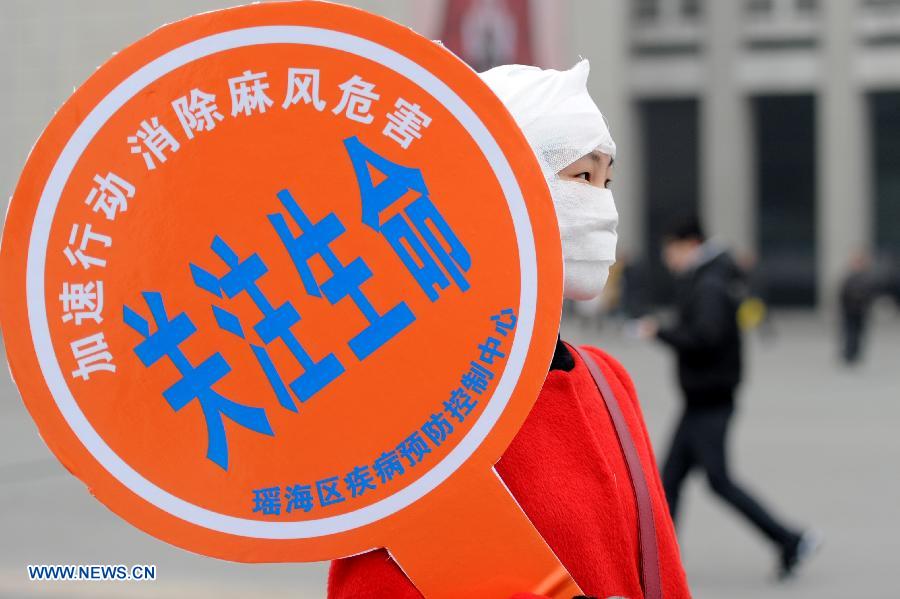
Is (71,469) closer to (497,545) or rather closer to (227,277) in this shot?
(227,277)

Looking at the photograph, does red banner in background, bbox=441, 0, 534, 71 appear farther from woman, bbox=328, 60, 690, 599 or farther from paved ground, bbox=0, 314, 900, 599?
woman, bbox=328, 60, 690, 599

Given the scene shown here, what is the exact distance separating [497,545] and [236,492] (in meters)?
0.32

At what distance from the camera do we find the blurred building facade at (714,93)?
31750mm

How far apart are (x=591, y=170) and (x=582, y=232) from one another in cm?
10

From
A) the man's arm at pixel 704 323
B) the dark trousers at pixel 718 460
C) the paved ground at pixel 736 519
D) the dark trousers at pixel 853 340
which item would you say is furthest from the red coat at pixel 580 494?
the dark trousers at pixel 853 340

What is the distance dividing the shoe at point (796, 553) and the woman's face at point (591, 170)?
17.1ft

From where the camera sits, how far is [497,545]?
1.69 meters

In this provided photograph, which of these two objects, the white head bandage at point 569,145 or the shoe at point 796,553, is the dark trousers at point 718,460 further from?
the white head bandage at point 569,145

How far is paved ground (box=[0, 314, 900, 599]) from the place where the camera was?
6539mm

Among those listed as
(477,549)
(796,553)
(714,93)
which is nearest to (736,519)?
(796,553)

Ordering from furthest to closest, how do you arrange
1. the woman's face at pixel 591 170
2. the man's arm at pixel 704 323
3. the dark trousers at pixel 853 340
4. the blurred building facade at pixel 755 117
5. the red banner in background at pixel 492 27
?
1. the blurred building facade at pixel 755 117
2. the red banner in background at pixel 492 27
3. the dark trousers at pixel 853 340
4. the man's arm at pixel 704 323
5. the woman's face at pixel 591 170

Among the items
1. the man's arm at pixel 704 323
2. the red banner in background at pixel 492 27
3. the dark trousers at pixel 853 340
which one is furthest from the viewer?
the red banner in background at pixel 492 27

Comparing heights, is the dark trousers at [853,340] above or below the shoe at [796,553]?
A: below

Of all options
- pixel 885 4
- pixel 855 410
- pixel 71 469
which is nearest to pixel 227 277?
pixel 71 469
